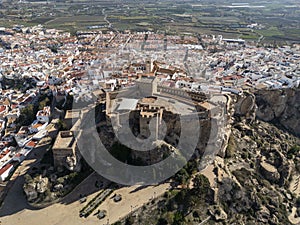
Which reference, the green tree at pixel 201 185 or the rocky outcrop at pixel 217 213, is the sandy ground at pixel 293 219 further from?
the green tree at pixel 201 185

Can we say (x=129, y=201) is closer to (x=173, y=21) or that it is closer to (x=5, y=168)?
(x=5, y=168)

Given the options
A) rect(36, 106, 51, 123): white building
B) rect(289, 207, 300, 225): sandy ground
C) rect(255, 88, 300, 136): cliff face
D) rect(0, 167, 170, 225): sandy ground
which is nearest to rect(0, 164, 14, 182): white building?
rect(0, 167, 170, 225): sandy ground

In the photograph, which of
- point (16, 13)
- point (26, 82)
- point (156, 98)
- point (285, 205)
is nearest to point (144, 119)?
point (156, 98)

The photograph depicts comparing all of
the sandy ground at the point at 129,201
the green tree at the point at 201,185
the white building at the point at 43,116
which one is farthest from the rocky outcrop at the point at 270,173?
the white building at the point at 43,116

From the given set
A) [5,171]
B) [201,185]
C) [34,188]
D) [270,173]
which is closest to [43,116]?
[5,171]

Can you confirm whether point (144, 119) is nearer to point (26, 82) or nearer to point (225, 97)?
point (225, 97)

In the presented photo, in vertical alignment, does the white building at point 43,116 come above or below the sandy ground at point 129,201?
above

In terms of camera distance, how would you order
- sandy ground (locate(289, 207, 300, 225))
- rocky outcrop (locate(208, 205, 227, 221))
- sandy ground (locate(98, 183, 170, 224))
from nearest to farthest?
sandy ground (locate(98, 183, 170, 224)) < rocky outcrop (locate(208, 205, 227, 221)) < sandy ground (locate(289, 207, 300, 225))

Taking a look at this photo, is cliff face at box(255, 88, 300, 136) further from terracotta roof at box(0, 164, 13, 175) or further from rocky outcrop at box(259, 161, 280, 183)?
terracotta roof at box(0, 164, 13, 175)
